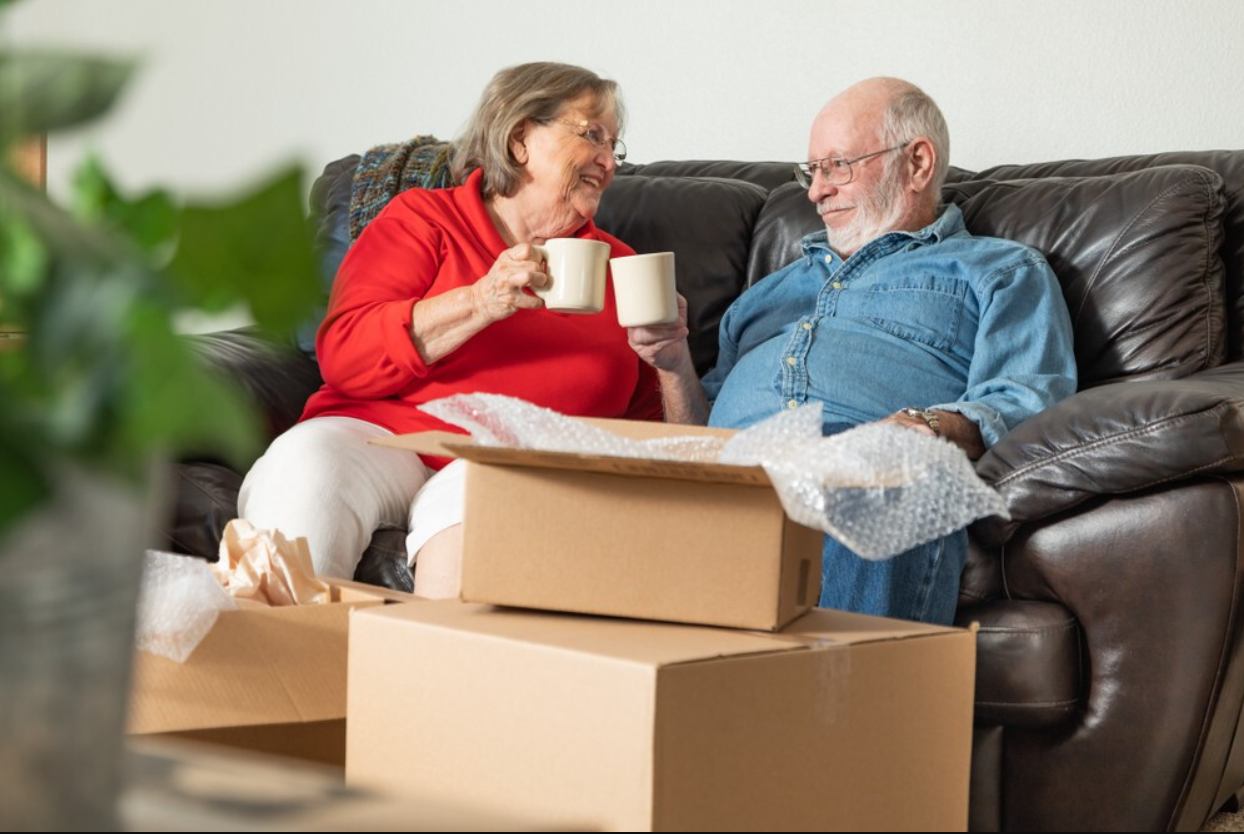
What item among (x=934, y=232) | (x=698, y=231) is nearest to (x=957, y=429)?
(x=934, y=232)

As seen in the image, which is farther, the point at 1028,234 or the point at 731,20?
the point at 731,20

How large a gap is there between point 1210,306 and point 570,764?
162 centimetres

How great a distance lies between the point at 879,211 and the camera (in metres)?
2.37

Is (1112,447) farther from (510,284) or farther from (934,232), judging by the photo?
(510,284)

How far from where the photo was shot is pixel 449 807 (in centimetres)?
68

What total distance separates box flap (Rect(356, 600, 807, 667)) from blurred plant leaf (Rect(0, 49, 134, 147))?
1.79ft

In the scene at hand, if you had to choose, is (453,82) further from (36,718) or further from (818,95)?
(36,718)

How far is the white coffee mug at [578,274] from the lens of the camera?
6.18 ft

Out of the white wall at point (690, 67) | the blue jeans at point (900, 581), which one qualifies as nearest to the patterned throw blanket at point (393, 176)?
the white wall at point (690, 67)

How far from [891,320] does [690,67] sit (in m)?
1.19

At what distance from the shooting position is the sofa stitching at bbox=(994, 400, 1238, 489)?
1667mm

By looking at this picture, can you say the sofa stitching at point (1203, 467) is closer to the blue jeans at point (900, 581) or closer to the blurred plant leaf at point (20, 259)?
the blue jeans at point (900, 581)

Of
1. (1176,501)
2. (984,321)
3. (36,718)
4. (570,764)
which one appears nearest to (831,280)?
(984,321)

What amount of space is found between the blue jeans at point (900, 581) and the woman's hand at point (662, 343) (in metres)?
0.51
